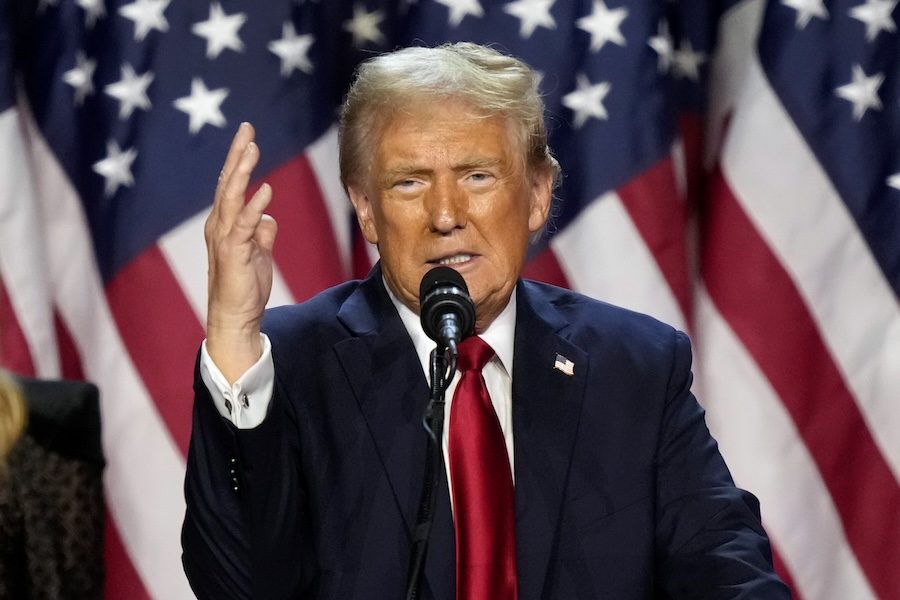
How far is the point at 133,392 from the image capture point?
332cm

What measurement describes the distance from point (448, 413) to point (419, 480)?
0.41 feet

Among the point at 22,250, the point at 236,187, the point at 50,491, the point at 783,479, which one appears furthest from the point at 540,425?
the point at 22,250

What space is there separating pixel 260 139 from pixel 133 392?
2.36 feet

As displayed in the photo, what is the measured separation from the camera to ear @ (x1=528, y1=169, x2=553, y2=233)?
2.33 m

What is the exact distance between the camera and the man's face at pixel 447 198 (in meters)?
2.13

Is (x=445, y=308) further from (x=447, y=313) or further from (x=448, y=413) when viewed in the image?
(x=448, y=413)

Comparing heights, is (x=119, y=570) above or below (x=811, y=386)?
below

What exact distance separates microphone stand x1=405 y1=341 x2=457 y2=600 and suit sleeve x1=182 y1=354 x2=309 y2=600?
36 cm

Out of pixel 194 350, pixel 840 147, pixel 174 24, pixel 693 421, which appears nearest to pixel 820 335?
pixel 840 147

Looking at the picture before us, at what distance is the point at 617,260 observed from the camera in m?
3.49

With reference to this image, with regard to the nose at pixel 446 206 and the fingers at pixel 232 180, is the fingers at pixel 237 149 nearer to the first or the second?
the fingers at pixel 232 180

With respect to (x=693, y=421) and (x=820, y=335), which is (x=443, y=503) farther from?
(x=820, y=335)

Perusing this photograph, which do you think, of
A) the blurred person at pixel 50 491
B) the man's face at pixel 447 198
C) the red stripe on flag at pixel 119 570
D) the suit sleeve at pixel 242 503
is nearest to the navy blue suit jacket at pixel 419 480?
the suit sleeve at pixel 242 503

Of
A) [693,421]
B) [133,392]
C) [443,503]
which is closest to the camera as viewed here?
[443,503]
